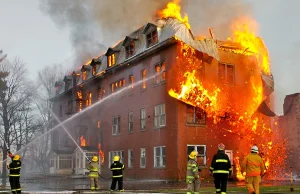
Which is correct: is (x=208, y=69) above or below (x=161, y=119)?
above

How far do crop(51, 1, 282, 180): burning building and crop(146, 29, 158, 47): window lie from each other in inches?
3.0

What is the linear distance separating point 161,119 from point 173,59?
14.2 feet

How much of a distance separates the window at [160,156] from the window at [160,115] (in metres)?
1.66

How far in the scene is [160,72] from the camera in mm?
28734

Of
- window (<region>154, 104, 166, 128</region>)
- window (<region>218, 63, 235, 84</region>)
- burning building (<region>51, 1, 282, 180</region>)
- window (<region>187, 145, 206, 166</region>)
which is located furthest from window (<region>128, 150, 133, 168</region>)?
window (<region>218, 63, 235, 84</region>)

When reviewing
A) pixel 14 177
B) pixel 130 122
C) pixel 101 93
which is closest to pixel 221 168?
pixel 14 177

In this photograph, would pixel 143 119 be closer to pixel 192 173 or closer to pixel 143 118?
pixel 143 118

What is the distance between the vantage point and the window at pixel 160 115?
92.0 feet

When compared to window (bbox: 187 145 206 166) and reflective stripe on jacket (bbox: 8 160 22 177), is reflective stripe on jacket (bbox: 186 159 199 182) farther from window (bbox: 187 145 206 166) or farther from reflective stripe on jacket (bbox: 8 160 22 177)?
window (bbox: 187 145 206 166)

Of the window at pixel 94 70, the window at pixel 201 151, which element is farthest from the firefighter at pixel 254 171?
the window at pixel 94 70

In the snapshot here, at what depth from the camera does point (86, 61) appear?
45562 mm

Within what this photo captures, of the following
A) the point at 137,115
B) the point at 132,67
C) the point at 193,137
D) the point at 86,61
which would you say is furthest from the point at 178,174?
the point at 86,61

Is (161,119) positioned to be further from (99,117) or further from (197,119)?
(99,117)

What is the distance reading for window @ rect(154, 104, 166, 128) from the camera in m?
28.0
